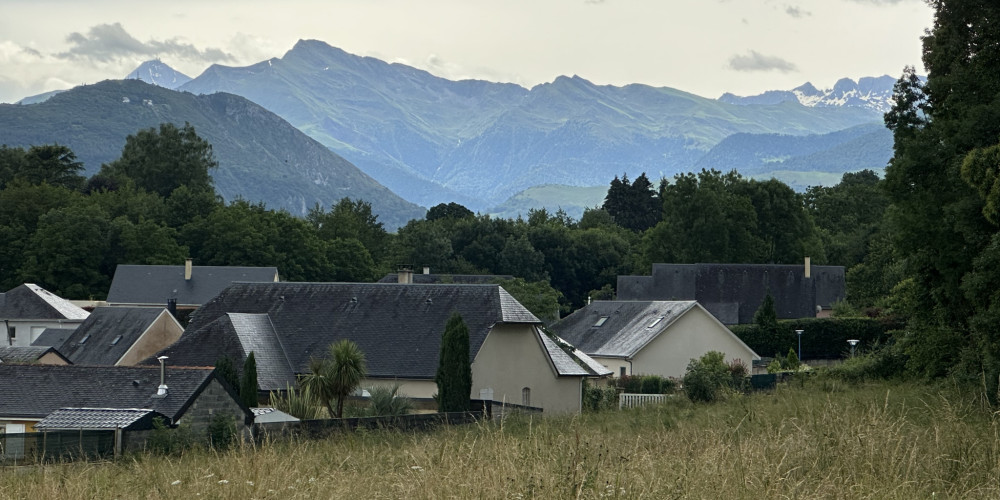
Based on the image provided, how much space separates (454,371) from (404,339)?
22.9ft

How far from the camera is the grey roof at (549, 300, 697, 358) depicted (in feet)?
169

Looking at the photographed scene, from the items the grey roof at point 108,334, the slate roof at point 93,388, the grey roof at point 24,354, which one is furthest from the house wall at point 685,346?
the slate roof at point 93,388

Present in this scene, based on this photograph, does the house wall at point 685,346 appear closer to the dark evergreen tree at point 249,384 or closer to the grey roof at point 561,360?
the grey roof at point 561,360

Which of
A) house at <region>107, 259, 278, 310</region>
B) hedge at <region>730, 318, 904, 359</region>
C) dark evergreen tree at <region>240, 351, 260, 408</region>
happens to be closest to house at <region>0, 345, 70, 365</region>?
dark evergreen tree at <region>240, 351, 260, 408</region>

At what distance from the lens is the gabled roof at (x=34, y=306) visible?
66.6m

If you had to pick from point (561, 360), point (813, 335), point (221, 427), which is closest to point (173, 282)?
point (813, 335)

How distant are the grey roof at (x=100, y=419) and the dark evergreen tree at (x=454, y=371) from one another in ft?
35.3

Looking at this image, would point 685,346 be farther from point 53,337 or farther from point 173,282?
point 173,282

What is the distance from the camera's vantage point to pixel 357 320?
41.5 m

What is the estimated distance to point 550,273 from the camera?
96.9 m

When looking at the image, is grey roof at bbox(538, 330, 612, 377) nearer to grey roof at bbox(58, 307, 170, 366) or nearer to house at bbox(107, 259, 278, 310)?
grey roof at bbox(58, 307, 170, 366)

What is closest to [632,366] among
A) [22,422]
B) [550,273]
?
[22,422]

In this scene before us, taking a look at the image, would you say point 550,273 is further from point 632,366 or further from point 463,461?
point 463,461

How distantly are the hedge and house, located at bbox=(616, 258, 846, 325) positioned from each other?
1014cm
